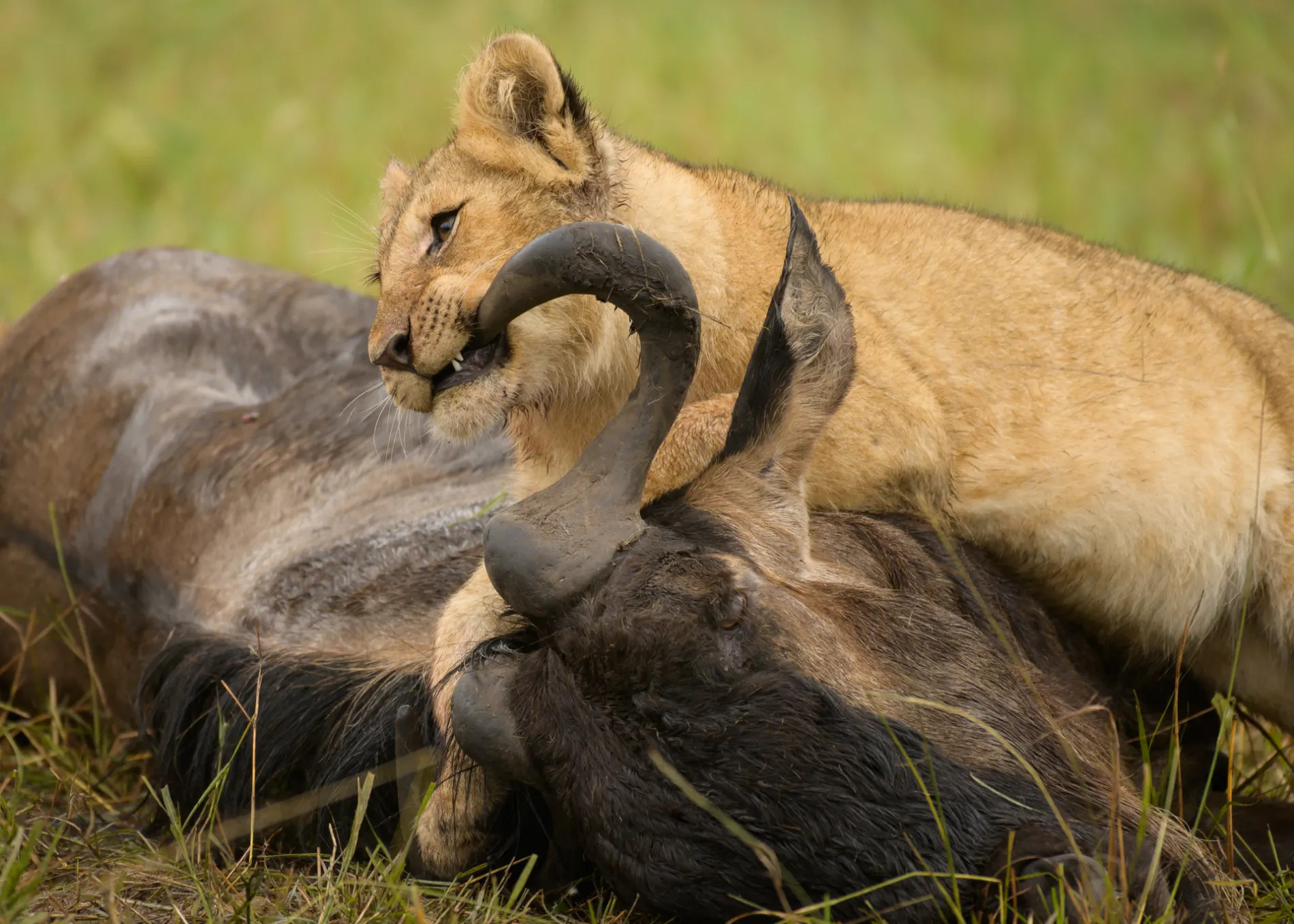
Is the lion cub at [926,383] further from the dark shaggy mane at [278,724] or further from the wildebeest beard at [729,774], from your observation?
the wildebeest beard at [729,774]

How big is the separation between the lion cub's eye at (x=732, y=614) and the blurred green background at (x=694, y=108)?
5102 mm

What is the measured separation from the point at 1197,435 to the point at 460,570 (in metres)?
1.60

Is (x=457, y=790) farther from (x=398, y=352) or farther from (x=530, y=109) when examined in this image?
(x=530, y=109)

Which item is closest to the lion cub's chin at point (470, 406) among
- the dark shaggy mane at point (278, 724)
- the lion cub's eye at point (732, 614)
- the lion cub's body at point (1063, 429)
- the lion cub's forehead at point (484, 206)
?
the lion cub's forehead at point (484, 206)

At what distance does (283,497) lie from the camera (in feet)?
12.6

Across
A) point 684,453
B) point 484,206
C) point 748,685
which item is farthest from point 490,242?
point 748,685

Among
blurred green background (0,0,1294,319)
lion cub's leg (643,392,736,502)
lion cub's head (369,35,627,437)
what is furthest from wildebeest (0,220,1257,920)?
blurred green background (0,0,1294,319)

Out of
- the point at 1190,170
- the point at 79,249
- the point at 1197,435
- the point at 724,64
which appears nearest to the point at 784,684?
the point at 1197,435

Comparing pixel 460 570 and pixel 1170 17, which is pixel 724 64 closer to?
pixel 1170 17

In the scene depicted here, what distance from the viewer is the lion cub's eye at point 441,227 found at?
3.00 meters

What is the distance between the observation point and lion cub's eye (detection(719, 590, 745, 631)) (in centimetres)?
224

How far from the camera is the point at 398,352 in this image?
2.85 m

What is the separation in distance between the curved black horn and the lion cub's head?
40 centimetres

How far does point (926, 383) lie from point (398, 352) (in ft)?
3.33
